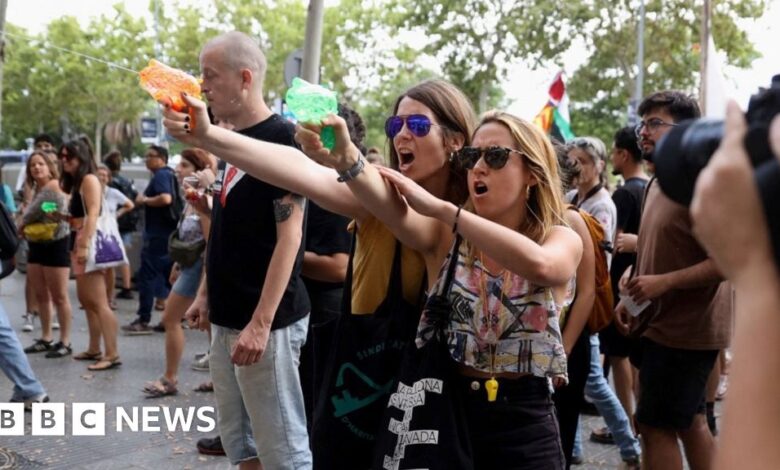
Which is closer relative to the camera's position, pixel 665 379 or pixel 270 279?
pixel 270 279

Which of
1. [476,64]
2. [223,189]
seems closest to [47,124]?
[476,64]

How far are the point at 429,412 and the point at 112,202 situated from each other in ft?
26.7

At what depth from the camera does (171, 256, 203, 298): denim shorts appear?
19.8 ft

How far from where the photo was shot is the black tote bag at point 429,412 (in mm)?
2242

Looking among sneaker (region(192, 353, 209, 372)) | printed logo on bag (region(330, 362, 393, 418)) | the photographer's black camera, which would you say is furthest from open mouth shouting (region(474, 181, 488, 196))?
sneaker (region(192, 353, 209, 372))

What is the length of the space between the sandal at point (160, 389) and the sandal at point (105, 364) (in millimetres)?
950

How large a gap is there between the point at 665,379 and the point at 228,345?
185 centimetres

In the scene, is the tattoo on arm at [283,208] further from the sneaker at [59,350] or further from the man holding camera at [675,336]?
the sneaker at [59,350]

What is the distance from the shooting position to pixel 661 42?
24.2 metres

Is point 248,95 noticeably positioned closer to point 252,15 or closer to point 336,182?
point 336,182

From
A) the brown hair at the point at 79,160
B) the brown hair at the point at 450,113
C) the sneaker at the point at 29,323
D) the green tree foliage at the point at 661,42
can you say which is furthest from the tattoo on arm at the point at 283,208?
the green tree foliage at the point at 661,42

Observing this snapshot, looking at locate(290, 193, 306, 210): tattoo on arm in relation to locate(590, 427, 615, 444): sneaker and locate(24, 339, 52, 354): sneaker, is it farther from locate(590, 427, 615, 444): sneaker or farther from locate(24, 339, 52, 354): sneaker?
locate(24, 339, 52, 354): sneaker

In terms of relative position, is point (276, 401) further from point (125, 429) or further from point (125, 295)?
point (125, 295)

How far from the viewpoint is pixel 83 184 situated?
725cm
